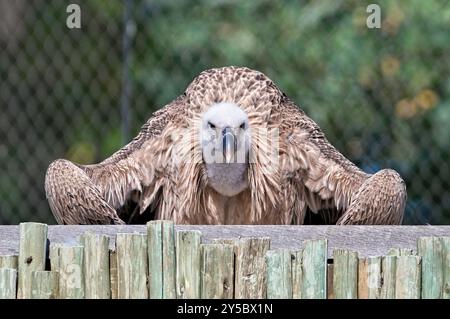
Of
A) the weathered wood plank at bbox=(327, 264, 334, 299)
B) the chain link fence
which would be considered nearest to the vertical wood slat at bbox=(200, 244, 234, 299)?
the weathered wood plank at bbox=(327, 264, 334, 299)

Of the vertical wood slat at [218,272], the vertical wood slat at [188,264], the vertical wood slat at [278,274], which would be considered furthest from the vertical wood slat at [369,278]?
the vertical wood slat at [188,264]

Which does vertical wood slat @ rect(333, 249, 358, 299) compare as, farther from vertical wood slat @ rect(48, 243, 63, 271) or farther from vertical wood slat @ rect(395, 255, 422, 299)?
vertical wood slat @ rect(48, 243, 63, 271)

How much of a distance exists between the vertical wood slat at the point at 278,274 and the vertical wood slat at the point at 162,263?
1.12 feet

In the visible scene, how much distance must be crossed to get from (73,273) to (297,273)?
78 centimetres

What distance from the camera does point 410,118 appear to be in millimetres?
11211

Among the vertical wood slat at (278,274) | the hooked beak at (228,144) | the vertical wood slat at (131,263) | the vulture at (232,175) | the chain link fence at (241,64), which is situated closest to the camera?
the vertical wood slat at (278,274)

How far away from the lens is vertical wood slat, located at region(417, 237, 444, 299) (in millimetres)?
5234

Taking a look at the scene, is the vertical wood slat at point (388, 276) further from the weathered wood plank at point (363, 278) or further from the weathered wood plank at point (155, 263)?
the weathered wood plank at point (155, 263)

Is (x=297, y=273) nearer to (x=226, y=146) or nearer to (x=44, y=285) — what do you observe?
(x=44, y=285)

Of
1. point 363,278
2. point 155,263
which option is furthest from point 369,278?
point 155,263

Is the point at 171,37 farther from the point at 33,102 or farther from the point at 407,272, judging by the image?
the point at 407,272

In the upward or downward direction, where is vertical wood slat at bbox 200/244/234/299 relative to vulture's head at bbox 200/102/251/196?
downward

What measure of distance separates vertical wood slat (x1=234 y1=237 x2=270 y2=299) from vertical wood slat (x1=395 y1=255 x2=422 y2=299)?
46cm

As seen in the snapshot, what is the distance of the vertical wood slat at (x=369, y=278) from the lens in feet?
17.2
